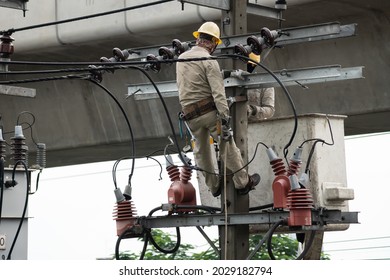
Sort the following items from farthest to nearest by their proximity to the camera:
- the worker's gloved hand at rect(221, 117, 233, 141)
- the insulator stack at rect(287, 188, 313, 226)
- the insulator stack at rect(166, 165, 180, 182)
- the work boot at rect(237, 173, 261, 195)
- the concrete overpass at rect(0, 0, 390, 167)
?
the concrete overpass at rect(0, 0, 390, 167)
the insulator stack at rect(166, 165, 180, 182)
the work boot at rect(237, 173, 261, 195)
the worker's gloved hand at rect(221, 117, 233, 141)
the insulator stack at rect(287, 188, 313, 226)

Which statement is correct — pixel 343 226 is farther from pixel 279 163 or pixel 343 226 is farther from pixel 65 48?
pixel 65 48

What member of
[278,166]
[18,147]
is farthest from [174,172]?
[18,147]

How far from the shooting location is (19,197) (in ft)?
54.6

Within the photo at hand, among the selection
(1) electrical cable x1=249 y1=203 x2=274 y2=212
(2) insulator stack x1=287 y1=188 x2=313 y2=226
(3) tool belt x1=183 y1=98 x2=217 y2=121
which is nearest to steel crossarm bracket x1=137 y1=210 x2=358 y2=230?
(2) insulator stack x1=287 y1=188 x2=313 y2=226

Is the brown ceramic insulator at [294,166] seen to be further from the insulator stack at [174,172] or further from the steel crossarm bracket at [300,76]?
the insulator stack at [174,172]

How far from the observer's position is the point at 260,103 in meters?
15.3

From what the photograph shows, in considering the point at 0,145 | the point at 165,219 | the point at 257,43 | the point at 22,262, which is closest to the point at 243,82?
the point at 257,43

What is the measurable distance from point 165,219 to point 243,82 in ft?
5.88

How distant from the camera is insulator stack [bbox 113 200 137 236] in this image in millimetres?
14820

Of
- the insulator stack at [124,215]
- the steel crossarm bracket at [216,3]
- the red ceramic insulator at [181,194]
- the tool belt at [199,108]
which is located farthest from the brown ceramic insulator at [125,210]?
the steel crossarm bracket at [216,3]

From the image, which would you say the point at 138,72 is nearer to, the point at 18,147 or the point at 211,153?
the point at 18,147

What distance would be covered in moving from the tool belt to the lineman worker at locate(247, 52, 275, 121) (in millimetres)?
1136

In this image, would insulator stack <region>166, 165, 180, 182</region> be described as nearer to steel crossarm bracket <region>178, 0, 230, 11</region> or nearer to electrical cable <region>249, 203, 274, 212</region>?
electrical cable <region>249, 203, 274, 212</region>

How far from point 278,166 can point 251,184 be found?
66 cm
